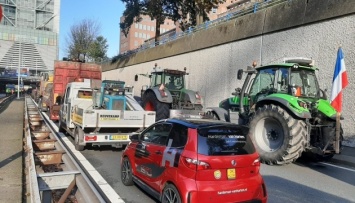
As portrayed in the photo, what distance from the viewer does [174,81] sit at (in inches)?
566

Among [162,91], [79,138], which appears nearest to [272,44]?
[162,91]

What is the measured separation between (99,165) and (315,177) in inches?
194

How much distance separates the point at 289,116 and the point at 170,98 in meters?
5.83

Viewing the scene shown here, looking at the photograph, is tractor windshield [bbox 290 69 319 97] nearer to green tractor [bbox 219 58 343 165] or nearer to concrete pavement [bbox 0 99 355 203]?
green tractor [bbox 219 58 343 165]

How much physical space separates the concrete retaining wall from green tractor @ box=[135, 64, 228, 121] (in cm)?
337

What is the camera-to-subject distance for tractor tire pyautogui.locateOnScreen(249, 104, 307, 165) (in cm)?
748

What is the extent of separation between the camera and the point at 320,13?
11984 mm

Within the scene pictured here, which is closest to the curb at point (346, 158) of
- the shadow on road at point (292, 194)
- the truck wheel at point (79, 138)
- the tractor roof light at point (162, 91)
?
the shadow on road at point (292, 194)

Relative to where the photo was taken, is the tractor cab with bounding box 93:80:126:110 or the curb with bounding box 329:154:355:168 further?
the tractor cab with bounding box 93:80:126:110

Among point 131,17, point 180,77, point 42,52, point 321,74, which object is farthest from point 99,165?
point 42,52

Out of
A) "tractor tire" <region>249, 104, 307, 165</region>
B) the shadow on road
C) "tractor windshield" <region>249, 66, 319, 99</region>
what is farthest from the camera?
"tractor windshield" <region>249, 66, 319, 99</region>

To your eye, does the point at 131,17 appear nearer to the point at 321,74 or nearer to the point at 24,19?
the point at 321,74

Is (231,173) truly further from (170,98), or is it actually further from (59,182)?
(170,98)

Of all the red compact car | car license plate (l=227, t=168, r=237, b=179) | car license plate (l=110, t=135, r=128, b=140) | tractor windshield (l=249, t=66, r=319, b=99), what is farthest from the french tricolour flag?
car license plate (l=110, t=135, r=128, b=140)
